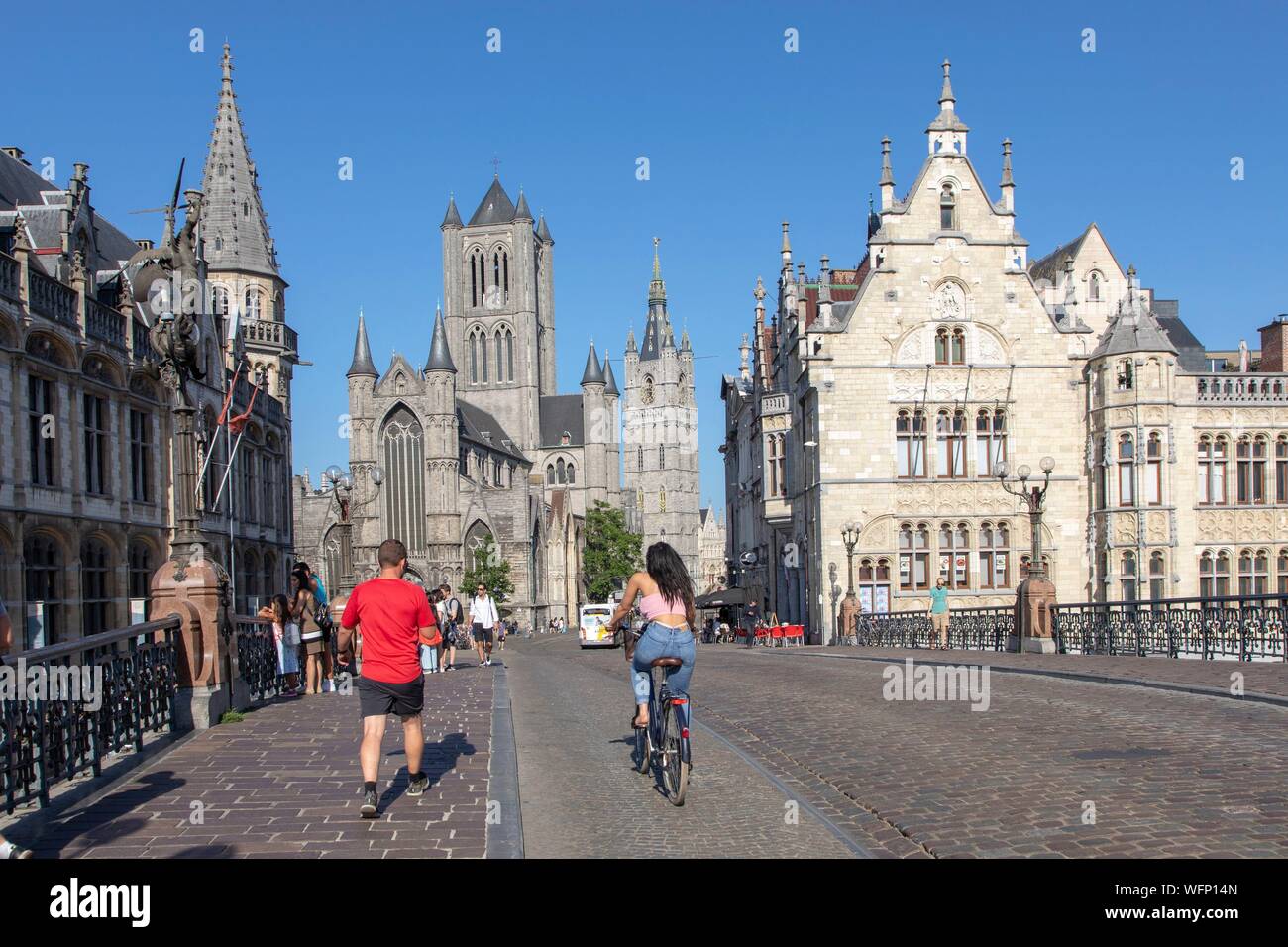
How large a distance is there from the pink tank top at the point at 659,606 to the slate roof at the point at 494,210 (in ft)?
392

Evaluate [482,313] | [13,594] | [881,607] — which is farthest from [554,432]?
[13,594]

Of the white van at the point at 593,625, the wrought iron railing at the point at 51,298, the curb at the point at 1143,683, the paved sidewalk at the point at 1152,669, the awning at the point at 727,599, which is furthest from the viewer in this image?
the awning at the point at 727,599

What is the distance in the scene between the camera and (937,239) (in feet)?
130

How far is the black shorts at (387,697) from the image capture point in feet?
27.6

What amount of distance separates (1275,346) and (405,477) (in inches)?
2558

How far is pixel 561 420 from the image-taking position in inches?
5167

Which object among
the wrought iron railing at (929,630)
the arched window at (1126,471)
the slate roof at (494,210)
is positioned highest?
the slate roof at (494,210)

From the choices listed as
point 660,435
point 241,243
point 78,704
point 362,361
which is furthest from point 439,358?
point 78,704

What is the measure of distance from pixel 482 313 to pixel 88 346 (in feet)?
313

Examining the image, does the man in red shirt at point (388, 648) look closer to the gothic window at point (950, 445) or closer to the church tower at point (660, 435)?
the gothic window at point (950, 445)

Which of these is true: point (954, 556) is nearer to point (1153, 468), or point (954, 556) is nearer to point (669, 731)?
point (1153, 468)

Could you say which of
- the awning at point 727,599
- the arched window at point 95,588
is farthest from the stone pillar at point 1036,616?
the awning at point 727,599
